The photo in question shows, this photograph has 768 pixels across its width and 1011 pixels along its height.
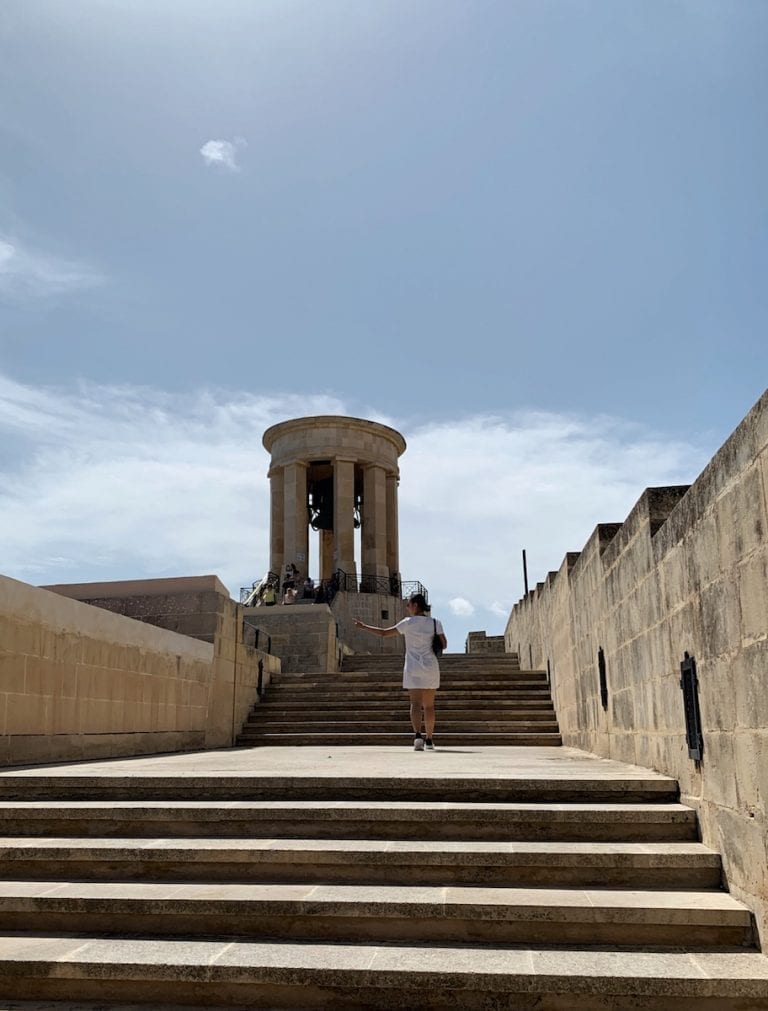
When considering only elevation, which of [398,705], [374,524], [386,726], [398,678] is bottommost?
[386,726]

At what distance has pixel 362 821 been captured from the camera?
4.58 meters

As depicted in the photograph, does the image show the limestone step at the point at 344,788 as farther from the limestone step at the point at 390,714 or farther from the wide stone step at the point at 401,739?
the limestone step at the point at 390,714

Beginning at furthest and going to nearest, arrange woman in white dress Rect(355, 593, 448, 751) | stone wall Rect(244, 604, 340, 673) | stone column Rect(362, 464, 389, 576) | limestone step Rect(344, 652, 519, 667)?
stone column Rect(362, 464, 389, 576) < stone wall Rect(244, 604, 340, 673) < limestone step Rect(344, 652, 519, 667) < woman in white dress Rect(355, 593, 448, 751)

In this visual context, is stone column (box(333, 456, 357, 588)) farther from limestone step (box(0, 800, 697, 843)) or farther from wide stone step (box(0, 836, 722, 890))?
wide stone step (box(0, 836, 722, 890))

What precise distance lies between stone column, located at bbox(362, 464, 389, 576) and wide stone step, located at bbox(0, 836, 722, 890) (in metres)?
26.2

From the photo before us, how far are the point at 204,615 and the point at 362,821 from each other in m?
6.84

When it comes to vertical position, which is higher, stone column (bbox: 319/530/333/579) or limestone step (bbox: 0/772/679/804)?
stone column (bbox: 319/530/333/579)

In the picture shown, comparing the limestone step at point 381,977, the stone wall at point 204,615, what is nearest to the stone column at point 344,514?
the stone wall at point 204,615

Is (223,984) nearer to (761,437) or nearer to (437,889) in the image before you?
(437,889)

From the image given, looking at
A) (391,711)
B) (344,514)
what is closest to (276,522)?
(344,514)

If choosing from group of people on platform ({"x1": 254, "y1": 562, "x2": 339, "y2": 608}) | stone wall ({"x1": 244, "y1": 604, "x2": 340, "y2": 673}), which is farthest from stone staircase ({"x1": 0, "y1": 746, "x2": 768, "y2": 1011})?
group of people on platform ({"x1": 254, "y1": 562, "x2": 339, "y2": 608})

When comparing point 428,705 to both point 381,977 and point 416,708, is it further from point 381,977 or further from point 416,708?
point 381,977

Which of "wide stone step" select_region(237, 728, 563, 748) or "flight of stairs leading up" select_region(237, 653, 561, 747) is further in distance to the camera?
"flight of stairs leading up" select_region(237, 653, 561, 747)

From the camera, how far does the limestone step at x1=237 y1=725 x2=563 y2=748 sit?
10.5 metres
